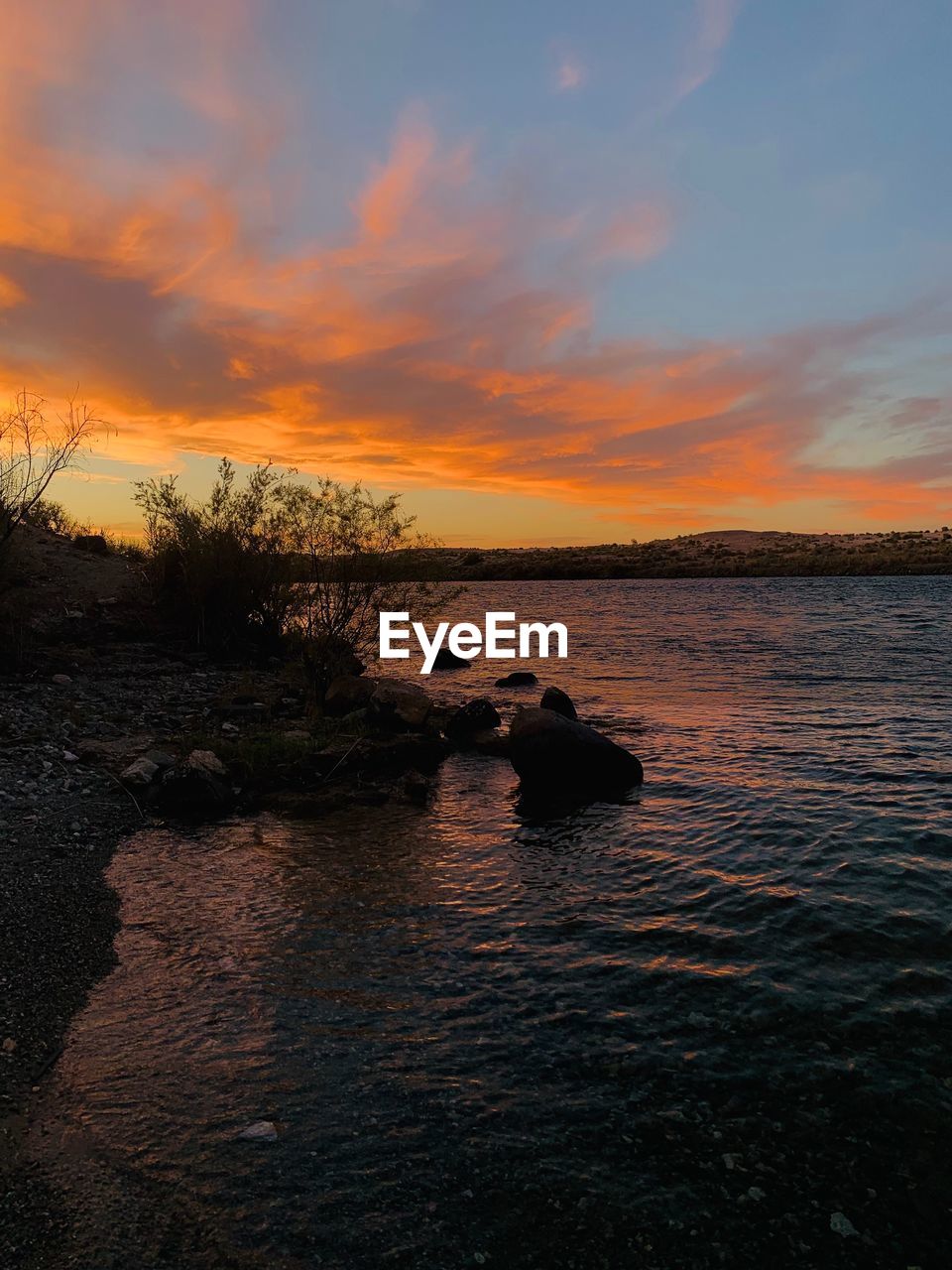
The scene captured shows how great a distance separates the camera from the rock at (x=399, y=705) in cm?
1877

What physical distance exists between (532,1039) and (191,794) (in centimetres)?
822

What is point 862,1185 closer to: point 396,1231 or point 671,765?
point 396,1231

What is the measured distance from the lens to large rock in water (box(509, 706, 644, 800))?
594 inches

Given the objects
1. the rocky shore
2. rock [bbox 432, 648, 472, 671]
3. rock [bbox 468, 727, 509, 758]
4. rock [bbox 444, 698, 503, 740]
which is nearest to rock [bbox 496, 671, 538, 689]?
the rocky shore

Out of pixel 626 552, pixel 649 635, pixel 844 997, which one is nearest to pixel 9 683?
pixel 844 997

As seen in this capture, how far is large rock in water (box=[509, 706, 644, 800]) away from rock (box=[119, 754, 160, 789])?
22.7 ft

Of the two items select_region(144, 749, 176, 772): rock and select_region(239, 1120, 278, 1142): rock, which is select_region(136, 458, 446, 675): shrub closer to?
select_region(144, 749, 176, 772): rock

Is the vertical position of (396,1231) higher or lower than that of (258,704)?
lower

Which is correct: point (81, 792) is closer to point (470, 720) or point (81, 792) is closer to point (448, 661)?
point (470, 720)

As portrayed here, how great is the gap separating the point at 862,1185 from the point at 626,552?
151414mm

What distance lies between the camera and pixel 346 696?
1980 cm

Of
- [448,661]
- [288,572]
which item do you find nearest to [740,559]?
[448,661]

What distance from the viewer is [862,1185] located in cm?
520

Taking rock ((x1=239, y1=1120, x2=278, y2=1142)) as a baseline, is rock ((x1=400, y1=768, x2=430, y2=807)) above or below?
above
